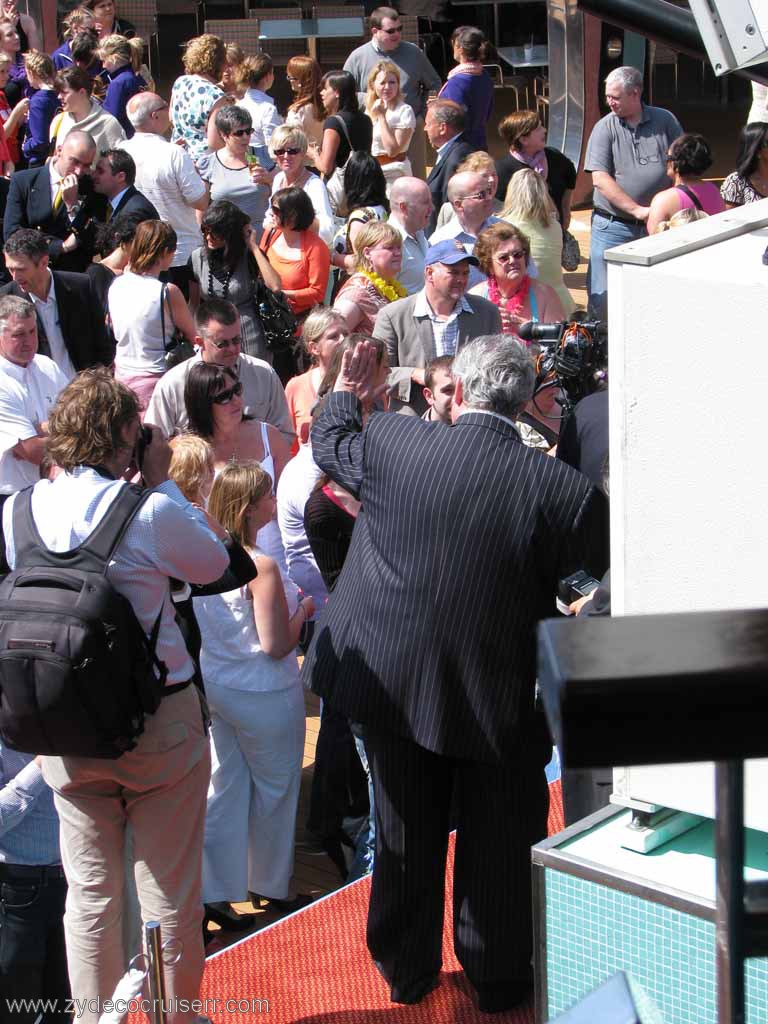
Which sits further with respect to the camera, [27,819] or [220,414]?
[220,414]

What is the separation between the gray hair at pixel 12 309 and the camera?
15.8 feet

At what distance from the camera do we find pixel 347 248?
7.31 m

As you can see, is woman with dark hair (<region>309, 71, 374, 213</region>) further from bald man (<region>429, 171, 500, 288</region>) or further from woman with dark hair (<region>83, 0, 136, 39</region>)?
woman with dark hair (<region>83, 0, 136, 39</region>)

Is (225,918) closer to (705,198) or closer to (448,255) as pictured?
(448,255)

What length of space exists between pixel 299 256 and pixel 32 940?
4.13 m

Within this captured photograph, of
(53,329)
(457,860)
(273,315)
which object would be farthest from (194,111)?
(457,860)

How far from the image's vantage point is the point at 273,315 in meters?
6.21

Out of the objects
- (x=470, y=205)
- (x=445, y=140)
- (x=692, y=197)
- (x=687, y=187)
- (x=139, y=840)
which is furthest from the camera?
(x=445, y=140)

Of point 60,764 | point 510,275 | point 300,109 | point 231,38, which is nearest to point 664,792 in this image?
point 60,764

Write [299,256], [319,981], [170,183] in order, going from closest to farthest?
[319,981] → [299,256] → [170,183]

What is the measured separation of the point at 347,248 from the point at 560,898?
226 inches

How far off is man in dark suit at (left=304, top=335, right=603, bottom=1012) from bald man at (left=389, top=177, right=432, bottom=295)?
3.43 m

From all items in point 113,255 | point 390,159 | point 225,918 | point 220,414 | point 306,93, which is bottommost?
point 225,918

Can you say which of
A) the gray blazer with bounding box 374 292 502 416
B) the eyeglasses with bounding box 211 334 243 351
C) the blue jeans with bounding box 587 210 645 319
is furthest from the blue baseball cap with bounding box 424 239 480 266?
the blue jeans with bounding box 587 210 645 319
